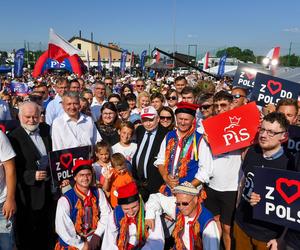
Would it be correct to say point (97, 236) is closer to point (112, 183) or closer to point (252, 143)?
point (112, 183)

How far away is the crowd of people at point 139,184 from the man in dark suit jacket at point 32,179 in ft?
0.04

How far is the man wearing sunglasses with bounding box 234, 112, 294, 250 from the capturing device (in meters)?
Result: 2.67

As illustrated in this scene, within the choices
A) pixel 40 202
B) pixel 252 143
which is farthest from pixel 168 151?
pixel 40 202

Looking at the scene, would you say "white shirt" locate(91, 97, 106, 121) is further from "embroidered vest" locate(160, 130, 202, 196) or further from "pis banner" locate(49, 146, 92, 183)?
"embroidered vest" locate(160, 130, 202, 196)

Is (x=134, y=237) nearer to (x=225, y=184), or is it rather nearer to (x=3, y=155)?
(x=225, y=184)

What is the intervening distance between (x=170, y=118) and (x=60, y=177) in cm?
164

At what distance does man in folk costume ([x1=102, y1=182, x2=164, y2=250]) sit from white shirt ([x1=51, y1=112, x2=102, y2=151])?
1.35 meters

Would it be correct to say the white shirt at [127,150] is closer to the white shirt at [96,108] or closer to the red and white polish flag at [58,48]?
the white shirt at [96,108]

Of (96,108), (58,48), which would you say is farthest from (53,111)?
(58,48)

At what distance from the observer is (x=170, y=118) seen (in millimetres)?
4266

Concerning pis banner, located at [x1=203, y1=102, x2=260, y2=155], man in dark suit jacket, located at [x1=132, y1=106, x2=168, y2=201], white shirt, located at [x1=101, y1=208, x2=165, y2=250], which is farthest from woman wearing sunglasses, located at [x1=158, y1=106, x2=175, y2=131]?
white shirt, located at [x1=101, y1=208, x2=165, y2=250]

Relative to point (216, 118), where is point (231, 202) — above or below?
below

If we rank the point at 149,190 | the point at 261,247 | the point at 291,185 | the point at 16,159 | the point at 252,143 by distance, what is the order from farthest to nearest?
the point at 149,190 < the point at 16,159 < the point at 252,143 < the point at 261,247 < the point at 291,185

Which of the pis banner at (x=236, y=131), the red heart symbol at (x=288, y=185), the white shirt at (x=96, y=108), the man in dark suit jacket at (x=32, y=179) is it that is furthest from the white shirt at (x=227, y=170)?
the white shirt at (x=96, y=108)
